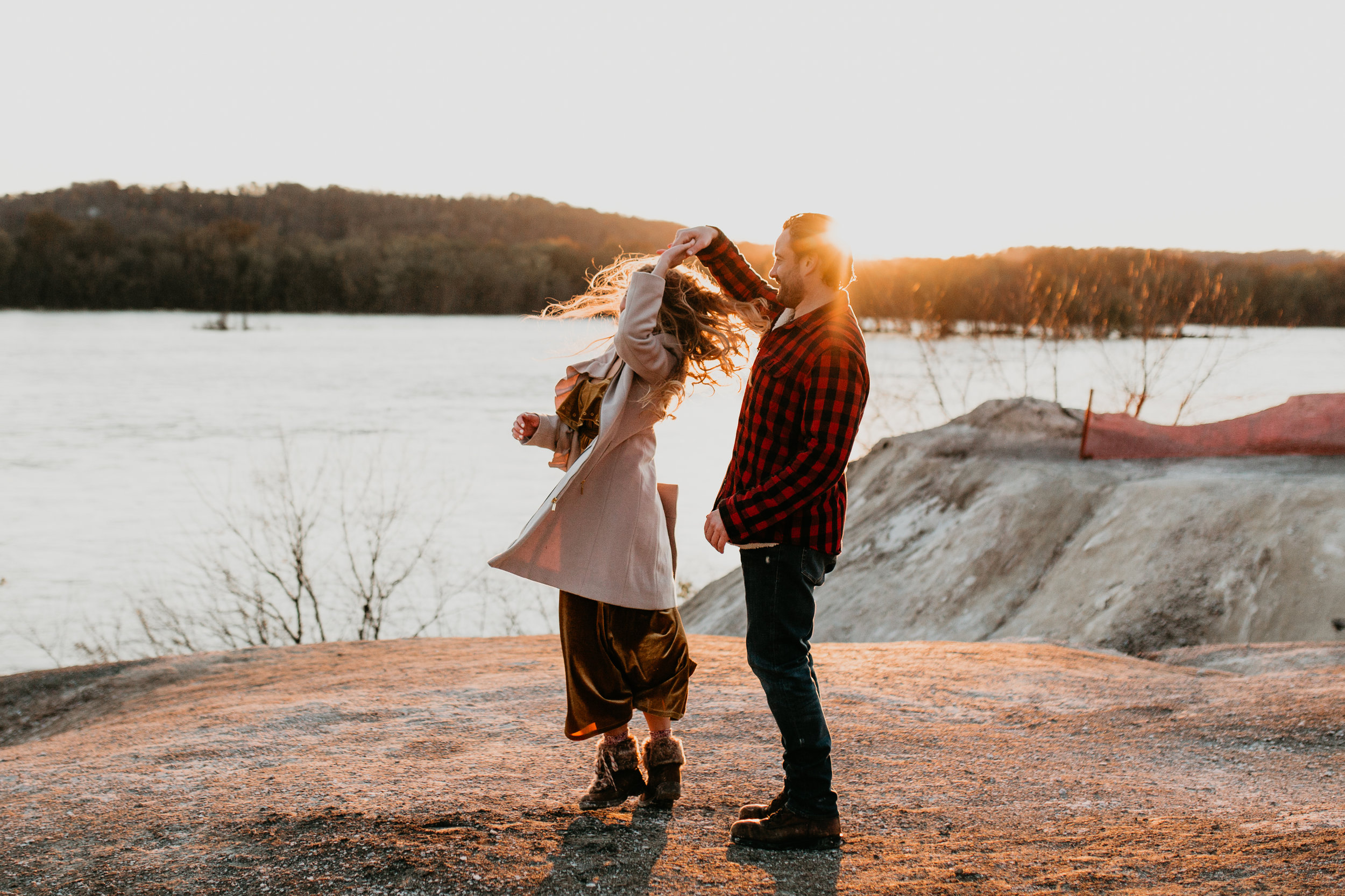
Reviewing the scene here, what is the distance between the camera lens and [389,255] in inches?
3440

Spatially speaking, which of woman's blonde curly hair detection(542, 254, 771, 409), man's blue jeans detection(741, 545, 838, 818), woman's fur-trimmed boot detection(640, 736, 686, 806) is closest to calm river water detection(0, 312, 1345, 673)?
woman's blonde curly hair detection(542, 254, 771, 409)

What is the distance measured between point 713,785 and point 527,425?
5.33 feet

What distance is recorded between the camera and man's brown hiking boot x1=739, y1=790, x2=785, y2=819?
320cm

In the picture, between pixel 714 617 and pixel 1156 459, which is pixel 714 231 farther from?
pixel 1156 459

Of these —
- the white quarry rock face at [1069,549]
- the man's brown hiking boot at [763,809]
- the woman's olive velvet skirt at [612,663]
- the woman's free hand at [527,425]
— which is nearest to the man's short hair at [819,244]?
the woman's free hand at [527,425]

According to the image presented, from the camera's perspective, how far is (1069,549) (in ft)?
32.2

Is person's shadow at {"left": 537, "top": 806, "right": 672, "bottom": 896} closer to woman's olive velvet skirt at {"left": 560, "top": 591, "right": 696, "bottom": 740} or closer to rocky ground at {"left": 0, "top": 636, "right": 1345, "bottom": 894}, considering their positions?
rocky ground at {"left": 0, "top": 636, "right": 1345, "bottom": 894}

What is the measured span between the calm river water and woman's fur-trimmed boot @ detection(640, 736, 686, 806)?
126 centimetres

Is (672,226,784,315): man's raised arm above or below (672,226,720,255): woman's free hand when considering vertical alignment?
below

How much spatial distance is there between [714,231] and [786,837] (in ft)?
6.39

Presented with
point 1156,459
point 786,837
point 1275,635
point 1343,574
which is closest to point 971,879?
point 786,837

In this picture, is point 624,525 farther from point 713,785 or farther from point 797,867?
point 713,785

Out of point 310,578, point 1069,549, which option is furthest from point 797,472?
point 310,578

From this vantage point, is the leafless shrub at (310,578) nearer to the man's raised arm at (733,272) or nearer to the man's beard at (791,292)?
the man's raised arm at (733,272)
